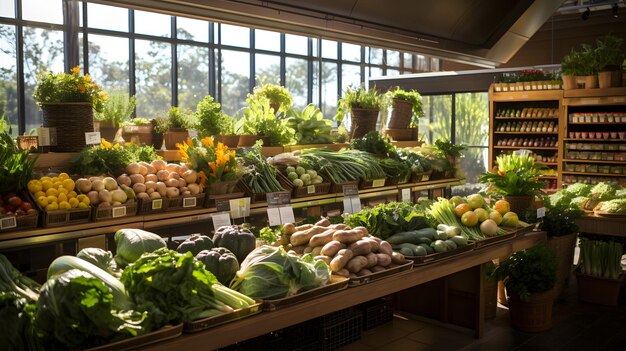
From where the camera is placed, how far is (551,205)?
6023mm

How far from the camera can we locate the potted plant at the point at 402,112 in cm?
644

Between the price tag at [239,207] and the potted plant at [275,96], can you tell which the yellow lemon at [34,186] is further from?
the potted plant at [275,96]

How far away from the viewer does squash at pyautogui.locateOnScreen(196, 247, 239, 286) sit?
2.82m

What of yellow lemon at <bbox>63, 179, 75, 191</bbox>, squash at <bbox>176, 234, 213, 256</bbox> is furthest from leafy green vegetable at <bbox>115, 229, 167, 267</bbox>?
yellow lemon at <bbox>63, 179, 75, 191</bbox>

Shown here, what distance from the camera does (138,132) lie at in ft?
15.8

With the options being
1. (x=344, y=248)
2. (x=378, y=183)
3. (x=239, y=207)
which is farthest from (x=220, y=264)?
(x=378, y=183)

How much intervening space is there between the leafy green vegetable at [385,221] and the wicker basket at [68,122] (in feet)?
6.09

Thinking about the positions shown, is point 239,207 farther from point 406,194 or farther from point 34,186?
point 406,194

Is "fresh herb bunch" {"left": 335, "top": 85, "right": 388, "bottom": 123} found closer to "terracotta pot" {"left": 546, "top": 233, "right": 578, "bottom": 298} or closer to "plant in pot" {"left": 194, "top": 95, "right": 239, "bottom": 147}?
"plant in pot" {"left": 194, "top": 95, "right": 239, "bottom": 147}

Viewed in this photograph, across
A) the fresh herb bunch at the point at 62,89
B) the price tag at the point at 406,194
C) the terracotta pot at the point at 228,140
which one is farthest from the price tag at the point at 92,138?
the price tag at the point at 406,194

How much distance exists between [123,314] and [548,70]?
11.2 meters

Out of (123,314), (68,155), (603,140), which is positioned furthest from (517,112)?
(123,314)

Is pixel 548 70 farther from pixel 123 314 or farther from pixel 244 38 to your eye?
pixel 123 314

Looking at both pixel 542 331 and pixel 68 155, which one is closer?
pixel 68 155
